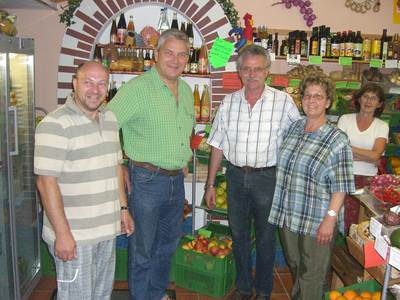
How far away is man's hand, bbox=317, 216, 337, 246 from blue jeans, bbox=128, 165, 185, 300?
931mm

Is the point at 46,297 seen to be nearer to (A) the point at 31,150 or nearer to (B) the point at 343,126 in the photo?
(A) the point at 31,150

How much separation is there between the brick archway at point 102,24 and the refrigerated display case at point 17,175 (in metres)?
0.97

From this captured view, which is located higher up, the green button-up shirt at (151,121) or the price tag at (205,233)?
the green button-up shirt at (151,121)

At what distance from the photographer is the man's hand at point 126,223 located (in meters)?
2.38

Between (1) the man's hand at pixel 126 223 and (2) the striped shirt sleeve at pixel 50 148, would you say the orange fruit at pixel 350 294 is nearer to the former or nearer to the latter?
(1) the man's hand at pixel 126 223

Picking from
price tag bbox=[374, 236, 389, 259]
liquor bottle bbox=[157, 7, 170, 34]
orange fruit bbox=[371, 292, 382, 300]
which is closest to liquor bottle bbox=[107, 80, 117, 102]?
liquor bottle bbox=[157, 7, 170, 34]

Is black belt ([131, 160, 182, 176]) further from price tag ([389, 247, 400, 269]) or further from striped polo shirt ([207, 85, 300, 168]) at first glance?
price tag ([389, 247, 400, 269])

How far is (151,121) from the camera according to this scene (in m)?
2.47

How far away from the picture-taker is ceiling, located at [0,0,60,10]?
11.9ft

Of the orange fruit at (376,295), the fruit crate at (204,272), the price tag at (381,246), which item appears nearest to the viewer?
the price tag at (381,246)

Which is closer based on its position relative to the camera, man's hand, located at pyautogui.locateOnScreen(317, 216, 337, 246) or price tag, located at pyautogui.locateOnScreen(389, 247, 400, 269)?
price tag, located at pyautogui.locateOnScreen(389, 247, 400, 269)

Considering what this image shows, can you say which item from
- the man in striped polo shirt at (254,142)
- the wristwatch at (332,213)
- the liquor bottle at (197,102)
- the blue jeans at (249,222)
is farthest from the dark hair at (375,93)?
the wristwatch at (332,213)

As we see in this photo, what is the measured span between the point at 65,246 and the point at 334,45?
10.8 ft

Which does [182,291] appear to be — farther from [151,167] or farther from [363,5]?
[363,5]
